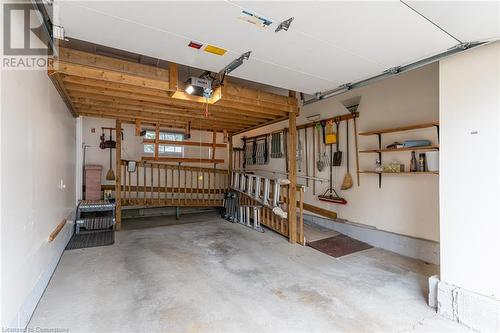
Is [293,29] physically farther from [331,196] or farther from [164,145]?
[164,145]

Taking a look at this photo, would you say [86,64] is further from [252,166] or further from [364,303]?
[252,166]

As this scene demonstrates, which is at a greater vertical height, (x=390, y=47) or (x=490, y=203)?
(x=390, y=47)

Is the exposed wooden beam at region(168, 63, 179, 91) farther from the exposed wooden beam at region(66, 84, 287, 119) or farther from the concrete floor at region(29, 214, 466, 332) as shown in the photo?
the concrete floor at region(29, 214, 466, 332)

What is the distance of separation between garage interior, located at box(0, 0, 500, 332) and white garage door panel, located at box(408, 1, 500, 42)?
0.06 ft

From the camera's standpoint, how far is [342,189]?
5188 mm

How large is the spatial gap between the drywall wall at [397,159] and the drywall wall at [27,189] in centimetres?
485

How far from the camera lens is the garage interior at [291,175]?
80.1 inches

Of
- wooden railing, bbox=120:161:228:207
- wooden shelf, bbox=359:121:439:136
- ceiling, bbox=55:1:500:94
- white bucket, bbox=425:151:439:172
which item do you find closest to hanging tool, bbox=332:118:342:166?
wooden shelf, bbox=359:121:439:136

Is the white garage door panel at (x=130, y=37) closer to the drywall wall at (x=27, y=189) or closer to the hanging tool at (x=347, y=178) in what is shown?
the drywall wall at (x=27, y=189)

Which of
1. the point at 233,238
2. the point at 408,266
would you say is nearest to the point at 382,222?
the point at 408,266

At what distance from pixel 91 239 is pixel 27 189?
10.4ft

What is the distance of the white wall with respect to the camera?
7.18 feet

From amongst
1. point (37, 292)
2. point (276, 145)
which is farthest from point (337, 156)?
point (37, 292)

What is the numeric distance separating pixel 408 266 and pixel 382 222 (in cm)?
95
